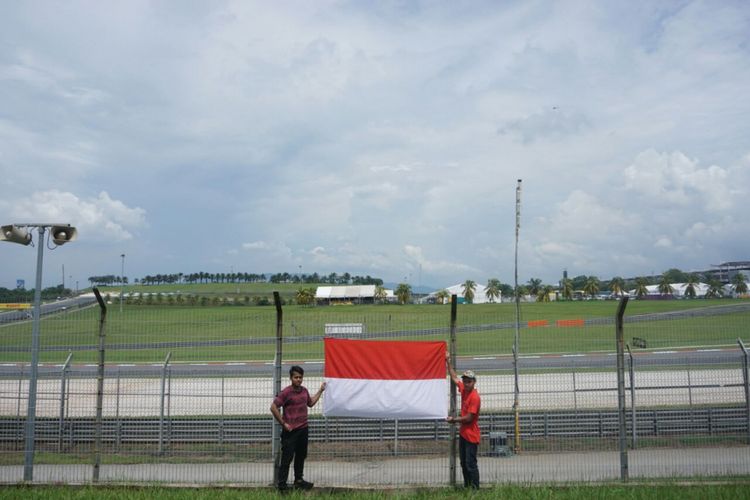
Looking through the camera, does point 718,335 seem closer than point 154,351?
No

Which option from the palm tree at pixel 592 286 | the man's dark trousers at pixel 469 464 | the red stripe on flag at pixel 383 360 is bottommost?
the man's dark trousers at pixel 469 464

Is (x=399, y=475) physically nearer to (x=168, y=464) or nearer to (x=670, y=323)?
(x=168, y=464)

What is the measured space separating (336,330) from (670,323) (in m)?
11.8

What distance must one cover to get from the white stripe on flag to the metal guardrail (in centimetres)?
387

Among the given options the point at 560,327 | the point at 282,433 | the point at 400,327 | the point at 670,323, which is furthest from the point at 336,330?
the point at 670,323

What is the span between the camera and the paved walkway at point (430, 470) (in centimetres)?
922

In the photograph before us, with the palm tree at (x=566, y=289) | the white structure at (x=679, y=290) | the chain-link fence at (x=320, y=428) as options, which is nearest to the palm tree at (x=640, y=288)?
the white structure at (x=679, y=290)

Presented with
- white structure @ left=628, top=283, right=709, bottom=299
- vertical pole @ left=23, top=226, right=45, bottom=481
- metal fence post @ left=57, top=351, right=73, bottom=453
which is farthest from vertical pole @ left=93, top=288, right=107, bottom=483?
white structure @ left=628, top=283, right=709, bottom=299

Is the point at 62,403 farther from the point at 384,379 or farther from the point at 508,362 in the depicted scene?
the point at 508,362

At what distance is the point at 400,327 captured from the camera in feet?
34.5

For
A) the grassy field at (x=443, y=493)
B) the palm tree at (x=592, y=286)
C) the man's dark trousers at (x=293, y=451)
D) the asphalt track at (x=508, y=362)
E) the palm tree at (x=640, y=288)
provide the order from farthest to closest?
the palm tree at (x=592, y=286), the palm tree at (x=640, y=288), the asphalt track at (x=508, y=362), the man's dark trousers at (x=293, y=451), the grassy field at (x=443, y=493)

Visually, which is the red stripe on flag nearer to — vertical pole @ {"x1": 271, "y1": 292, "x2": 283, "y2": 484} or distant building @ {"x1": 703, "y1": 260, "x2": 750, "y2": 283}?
vertical pole @ {"x1": 271, "y1": 292, "x2": 283, "y2": 484}

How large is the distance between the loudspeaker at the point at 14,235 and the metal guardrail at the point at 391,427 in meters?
4.56

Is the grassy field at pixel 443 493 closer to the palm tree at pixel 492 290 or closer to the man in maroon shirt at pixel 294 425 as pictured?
the man in maroon shirt at pixel 294 425
